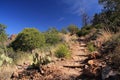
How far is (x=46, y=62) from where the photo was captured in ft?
38.2

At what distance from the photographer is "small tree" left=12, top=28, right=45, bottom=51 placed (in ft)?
62.6

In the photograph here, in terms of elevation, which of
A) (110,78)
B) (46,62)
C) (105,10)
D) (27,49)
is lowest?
(110,78)

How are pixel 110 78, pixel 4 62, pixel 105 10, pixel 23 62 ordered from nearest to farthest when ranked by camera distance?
pixel 110 78, pixel 4 62, pixel 23 62, pixel 105 10

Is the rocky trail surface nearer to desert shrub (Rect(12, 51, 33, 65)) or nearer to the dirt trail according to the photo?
the dirt trail

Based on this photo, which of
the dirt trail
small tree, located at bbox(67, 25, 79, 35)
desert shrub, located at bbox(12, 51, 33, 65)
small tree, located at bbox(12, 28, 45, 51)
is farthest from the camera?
small tree, located at bbox(67, 25, 79, 35)

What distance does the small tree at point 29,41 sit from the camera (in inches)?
751

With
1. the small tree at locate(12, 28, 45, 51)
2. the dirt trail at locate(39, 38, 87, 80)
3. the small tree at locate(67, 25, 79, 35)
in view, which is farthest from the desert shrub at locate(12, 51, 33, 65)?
the small tree at locate(67, 25, 79, 35)

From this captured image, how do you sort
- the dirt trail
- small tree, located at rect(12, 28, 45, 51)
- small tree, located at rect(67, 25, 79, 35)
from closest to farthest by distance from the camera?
the dirt trail, small tree, located at rect(12, 28, 45, 51), small tree, located at rect(67, 25, 79, 35)

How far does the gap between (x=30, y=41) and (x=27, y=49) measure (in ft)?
2.71

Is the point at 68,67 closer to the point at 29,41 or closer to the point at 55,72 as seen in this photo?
the point at 55,72

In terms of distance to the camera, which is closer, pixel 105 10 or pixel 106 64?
pixel 106 64

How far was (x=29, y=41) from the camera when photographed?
19297 millimetres

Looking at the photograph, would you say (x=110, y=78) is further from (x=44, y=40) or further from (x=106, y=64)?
(x=44, y=40)

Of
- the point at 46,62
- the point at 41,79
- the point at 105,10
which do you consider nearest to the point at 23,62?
the point at 46,62
